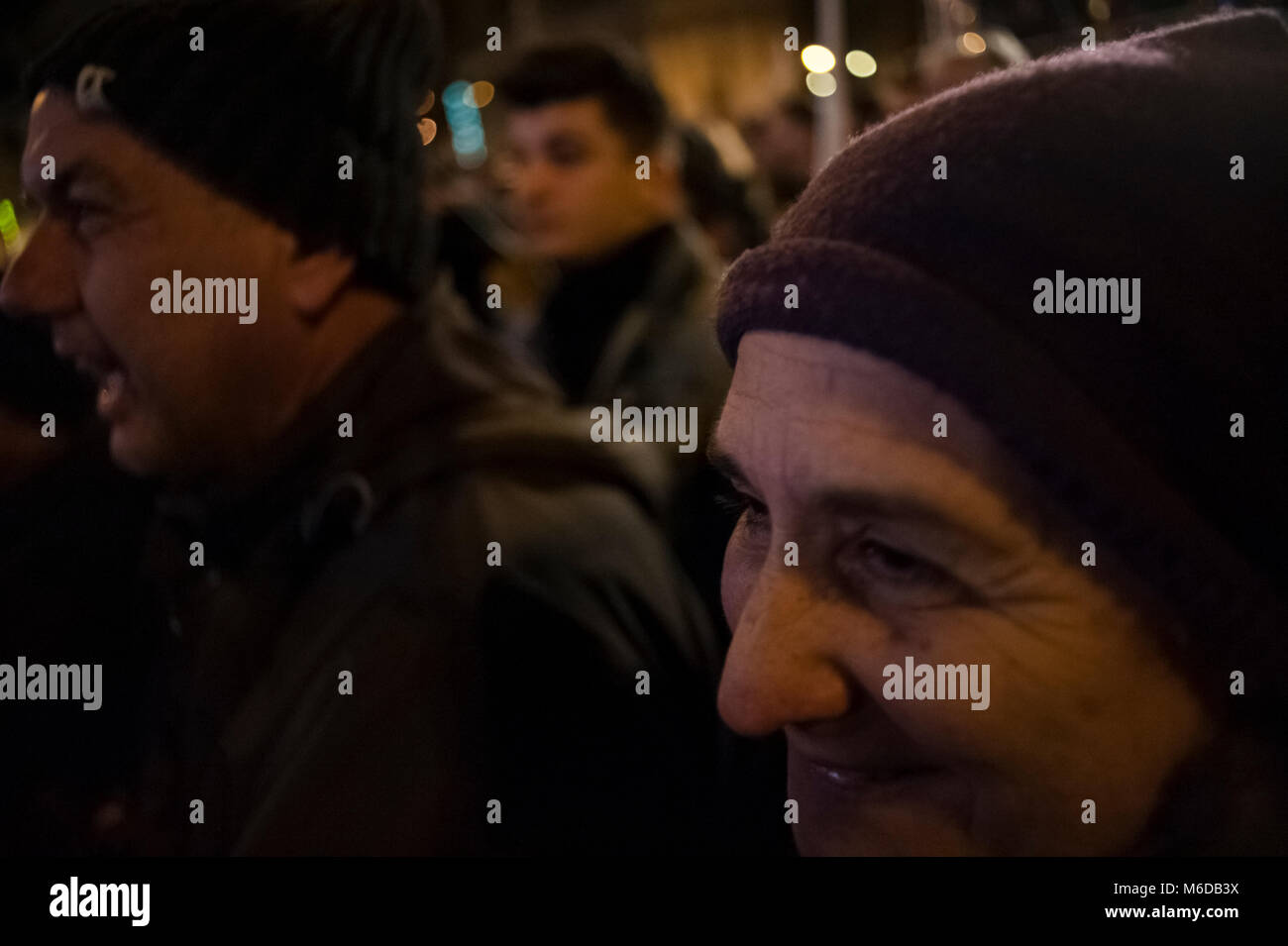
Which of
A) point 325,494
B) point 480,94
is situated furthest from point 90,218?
point 480,94

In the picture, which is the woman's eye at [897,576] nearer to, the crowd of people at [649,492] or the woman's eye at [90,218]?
the crowd of people at [649,492]

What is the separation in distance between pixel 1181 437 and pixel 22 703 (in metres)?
1.19

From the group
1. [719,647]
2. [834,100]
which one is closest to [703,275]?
[834,100]

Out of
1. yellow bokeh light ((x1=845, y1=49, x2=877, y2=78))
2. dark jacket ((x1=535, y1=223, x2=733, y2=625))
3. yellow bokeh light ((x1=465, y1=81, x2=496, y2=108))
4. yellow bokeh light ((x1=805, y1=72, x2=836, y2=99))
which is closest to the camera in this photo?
dark jacket ((x1=535, y1=223, x2=733, y2=625))

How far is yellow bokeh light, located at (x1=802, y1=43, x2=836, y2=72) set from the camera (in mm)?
2573

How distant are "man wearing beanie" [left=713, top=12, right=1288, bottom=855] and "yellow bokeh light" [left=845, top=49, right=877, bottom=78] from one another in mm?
2341

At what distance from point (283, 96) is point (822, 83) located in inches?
60.1

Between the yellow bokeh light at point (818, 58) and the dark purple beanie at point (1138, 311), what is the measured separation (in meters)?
1.77

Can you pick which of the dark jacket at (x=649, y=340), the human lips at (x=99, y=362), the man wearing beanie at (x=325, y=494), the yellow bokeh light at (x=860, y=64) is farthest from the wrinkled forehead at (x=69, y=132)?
the yellow bokeh light at (x=860, y=64)

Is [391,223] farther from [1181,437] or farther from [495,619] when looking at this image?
[1181,437]

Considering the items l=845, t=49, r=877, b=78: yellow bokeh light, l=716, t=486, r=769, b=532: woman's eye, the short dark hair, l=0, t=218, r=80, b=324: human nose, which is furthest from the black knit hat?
l=845, t=49, r=877, b=78: yellow bokeh light

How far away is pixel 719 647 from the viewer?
139 cm

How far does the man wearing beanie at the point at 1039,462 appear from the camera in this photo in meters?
0.80

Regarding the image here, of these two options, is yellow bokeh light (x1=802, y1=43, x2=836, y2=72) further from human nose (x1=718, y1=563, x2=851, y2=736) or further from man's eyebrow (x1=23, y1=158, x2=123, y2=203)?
human nose (x1=718, y1=563, x2=851, y2=736)
